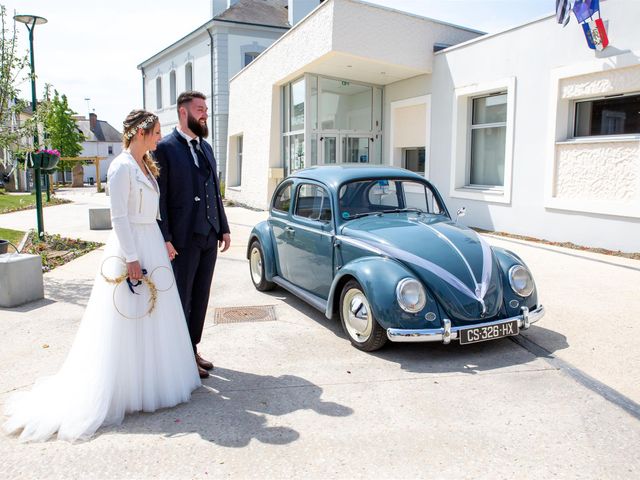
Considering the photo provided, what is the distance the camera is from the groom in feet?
12.6

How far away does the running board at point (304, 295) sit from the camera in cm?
521

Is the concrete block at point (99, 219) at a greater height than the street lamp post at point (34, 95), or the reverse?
the street lamp post at point (34, 95)

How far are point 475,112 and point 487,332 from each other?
965 cm

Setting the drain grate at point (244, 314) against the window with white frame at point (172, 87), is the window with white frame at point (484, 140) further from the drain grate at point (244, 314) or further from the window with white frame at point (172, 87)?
the window with white frame at point (172, 87)

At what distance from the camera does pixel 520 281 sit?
4672 millimetres

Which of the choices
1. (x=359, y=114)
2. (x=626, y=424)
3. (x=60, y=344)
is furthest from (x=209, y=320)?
(x=359, y=114)

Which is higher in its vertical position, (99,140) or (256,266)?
(99,140)

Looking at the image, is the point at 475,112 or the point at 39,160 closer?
the point at 39,160

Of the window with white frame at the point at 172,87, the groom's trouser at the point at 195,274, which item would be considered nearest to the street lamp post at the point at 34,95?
the groom's trouser at the point at 195,274

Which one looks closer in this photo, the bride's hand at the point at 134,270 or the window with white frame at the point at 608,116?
the bride's hand at the point at 134,270

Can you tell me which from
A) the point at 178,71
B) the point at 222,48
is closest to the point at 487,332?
the point at 222,48

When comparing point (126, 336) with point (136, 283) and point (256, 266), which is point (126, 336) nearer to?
point (136, 283)

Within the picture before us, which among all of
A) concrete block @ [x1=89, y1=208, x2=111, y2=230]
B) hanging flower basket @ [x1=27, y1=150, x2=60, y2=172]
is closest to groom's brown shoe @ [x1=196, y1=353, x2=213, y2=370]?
hanging flower basket @ [x1=27, y1=150, x2=60, y2=172]

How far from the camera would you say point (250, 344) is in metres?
4.85
